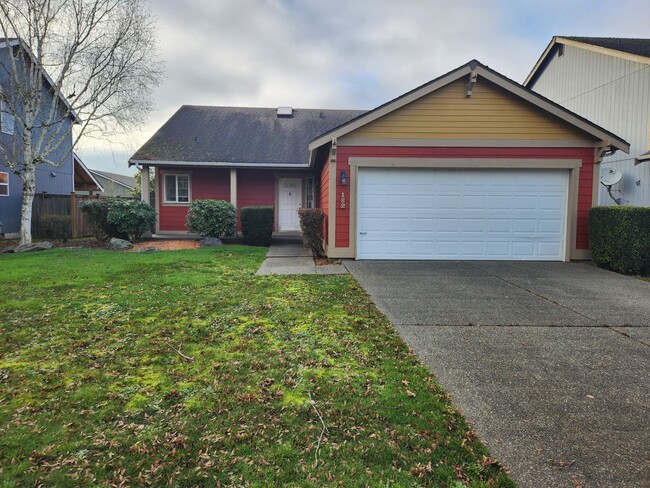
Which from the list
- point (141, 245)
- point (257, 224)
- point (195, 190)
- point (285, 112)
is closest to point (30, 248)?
point (141, 245)

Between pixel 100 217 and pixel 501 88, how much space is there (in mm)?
12209

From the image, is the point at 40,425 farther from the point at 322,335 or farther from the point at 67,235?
the point at 67,235

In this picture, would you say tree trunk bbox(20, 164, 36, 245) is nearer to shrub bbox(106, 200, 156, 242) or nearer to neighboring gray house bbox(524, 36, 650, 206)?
shrub bbox(106, 200, 156, 242)

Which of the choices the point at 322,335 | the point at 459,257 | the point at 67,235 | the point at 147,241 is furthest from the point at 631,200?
the point at 67,235

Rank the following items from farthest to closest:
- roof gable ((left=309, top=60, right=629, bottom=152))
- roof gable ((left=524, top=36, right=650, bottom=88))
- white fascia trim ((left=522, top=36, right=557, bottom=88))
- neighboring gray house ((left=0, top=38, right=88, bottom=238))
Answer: white fascia trim ((left=522, top=36, right=557, bottom=88))
neighboring gray house ((left=0, top=38, right=88, bottom=238))
roof gable ((left=524, top=36, right=650, bottom=88))
roof gable ((left=309, top=60, right=629, bottom=152))

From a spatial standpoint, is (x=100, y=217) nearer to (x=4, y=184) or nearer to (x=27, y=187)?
(x=27, y=187)

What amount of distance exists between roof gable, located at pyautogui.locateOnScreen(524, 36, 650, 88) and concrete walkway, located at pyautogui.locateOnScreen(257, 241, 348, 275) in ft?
35.8

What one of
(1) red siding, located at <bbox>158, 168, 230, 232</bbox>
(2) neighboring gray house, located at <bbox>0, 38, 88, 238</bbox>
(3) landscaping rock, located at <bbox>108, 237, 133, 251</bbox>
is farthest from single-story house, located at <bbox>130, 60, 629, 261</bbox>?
(2) neighboring gray house, located at <bbox>0, 38, 88, 238</bbox>

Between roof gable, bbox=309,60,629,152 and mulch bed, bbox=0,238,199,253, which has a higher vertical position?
roof gable, bbox=309,60,629,152

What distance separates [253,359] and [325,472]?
5.20ft

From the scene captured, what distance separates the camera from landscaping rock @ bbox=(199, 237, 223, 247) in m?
12.2

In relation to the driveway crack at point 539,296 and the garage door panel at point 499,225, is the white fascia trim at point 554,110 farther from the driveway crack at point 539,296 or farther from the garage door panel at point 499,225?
the driveway crack at point 539,296

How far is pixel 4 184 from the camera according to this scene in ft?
47.8

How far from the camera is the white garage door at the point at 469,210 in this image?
919cm
